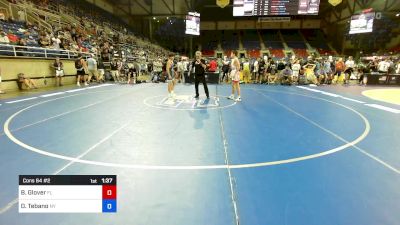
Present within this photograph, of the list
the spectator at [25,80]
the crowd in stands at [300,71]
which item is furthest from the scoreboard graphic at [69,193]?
the crowd in stands at [300,71]

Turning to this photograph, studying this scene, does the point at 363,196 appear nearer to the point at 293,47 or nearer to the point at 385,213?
the point at 385,213

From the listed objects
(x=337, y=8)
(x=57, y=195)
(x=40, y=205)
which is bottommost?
(x=40, y=205)

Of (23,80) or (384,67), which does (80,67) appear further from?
(384,67)

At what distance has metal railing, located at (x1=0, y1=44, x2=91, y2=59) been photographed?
11.0 meters

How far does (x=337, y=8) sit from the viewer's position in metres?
35.2

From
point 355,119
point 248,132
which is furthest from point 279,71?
point 248,132

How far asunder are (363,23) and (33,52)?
87.3ft

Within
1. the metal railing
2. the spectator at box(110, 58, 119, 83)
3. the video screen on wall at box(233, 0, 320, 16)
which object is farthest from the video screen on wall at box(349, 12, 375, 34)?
the metal railing

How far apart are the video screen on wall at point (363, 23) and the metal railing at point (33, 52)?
2458 cm

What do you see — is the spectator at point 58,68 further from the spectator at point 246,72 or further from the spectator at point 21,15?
the spectator at point 246,72

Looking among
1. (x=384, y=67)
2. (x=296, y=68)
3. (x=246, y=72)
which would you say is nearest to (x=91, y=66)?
(x=246, y=72)

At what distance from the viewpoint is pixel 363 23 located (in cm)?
2259

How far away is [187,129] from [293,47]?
40.6 metres

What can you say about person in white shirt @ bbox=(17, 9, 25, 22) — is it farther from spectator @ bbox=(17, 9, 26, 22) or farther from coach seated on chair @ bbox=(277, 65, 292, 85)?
coach seated on chair @ bbox=(277, 65, 292, 85)
